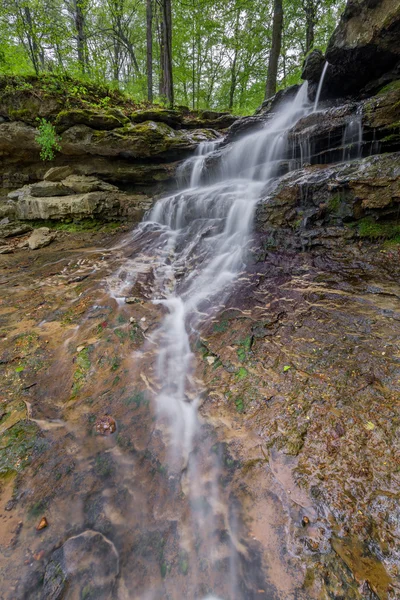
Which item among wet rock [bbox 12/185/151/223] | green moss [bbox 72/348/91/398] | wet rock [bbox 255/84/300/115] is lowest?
green moss [bbox 72/348/91/398]

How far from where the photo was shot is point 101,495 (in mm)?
1877

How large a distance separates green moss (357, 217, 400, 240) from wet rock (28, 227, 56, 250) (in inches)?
269

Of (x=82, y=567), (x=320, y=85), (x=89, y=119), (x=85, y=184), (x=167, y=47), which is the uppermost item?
(x=167, y=47)

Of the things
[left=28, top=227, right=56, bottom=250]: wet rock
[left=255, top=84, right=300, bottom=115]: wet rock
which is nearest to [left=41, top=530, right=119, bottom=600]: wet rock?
[left=28, top=227, right=56, bottom=250]: wet rock

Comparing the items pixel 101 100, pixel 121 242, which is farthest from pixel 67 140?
pixel 121 242

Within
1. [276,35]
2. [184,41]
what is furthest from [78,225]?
[184,41]

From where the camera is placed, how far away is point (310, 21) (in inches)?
469

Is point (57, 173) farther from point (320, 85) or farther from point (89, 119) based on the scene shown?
point (320, 85)

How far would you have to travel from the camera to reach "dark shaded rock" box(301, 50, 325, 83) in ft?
22.5

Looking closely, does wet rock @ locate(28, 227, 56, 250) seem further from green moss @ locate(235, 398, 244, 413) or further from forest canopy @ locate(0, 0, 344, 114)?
green moss @ locate(235, 398, 244, 413)

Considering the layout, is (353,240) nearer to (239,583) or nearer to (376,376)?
(376,376)

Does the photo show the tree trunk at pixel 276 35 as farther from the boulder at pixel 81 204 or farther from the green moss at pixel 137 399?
the green moss at pixel 137 399

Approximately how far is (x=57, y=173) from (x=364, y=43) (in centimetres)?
816

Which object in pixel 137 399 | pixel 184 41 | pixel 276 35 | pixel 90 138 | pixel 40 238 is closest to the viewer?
pixel 137 399
